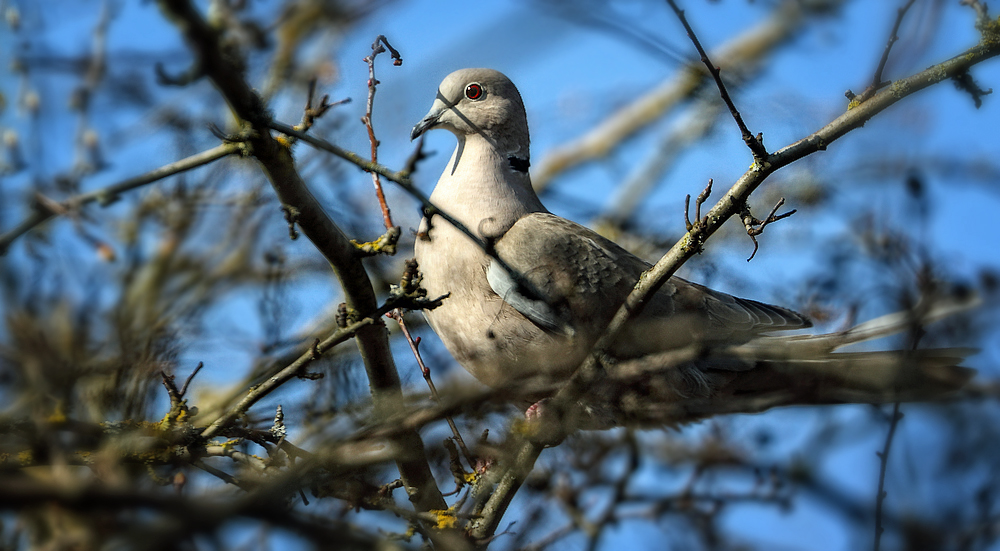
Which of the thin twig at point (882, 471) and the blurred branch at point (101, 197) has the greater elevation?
the blurred branch at point (101, 197)

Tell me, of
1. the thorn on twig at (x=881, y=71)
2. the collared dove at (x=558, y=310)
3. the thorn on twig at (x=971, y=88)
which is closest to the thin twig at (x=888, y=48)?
the thorn on twig at (x=881, y=71)

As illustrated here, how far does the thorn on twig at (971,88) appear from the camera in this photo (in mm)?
2430

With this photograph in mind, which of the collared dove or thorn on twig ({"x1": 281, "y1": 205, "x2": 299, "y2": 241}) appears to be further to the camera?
the collared dove

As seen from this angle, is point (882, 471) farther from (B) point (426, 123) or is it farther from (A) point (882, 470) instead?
(B) point (426, 123)

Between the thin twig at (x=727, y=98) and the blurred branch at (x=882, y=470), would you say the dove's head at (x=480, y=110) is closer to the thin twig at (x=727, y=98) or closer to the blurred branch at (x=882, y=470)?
the thin twig at (x=727, y=98)

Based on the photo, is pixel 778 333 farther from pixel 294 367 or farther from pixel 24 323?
pixel 24 323

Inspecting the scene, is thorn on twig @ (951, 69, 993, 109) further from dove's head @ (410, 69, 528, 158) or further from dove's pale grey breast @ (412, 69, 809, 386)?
dove's head @ (410, 69, 528, 158)

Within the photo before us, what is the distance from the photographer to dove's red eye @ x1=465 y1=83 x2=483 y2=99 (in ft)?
13.8

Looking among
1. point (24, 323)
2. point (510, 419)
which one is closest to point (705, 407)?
Answer: point (510, 419)

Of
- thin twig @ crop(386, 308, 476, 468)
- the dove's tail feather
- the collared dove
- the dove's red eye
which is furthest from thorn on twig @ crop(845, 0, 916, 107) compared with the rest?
the dove's red eye

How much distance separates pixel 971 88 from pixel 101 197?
102 inches

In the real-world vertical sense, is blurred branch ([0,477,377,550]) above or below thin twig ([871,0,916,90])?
below

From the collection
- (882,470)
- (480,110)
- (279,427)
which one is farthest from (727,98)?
(480,110)

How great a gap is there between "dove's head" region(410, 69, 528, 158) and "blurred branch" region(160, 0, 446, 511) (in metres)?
1.57
